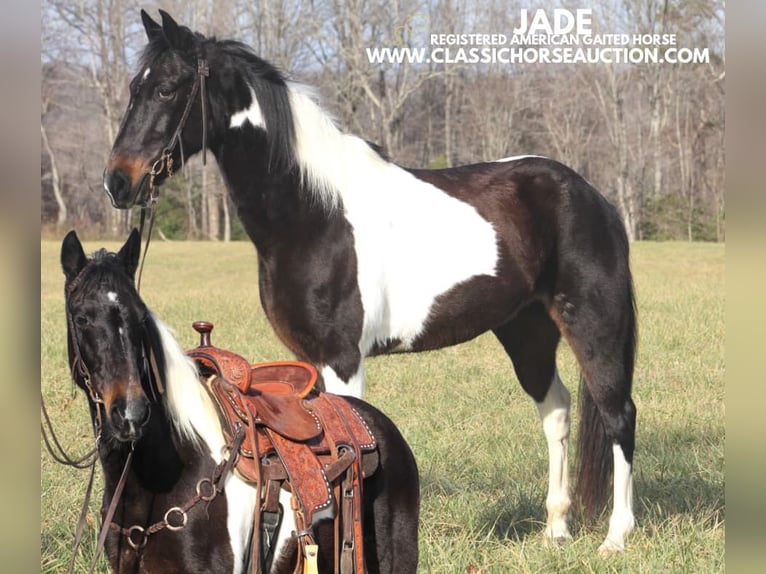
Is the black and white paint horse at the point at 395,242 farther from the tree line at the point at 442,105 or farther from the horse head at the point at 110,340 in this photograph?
the tree line at the point at 442,105

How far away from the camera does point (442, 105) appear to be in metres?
Answer: 29.0

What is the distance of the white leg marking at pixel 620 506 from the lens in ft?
14.6

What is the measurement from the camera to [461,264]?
14.7 feet

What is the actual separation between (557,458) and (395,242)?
1.48m

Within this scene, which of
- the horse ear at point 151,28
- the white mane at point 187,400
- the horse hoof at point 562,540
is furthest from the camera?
the horse hoof at point 562,540

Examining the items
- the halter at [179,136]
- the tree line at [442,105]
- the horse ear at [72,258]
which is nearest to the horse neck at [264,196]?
the halter at [179,136]

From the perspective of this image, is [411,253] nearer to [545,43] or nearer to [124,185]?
[124,185]

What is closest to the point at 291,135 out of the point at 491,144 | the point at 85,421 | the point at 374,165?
the point at 374,165

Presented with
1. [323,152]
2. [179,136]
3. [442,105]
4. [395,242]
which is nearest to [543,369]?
[395,242]

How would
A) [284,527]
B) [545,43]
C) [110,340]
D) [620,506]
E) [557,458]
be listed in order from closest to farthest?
[110,340] < [284,527] < [620,506] < [557,458] < [545,43]

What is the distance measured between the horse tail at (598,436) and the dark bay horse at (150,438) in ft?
7.58

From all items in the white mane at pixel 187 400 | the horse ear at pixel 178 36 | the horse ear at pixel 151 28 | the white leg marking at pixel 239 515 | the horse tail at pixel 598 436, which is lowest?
the horse tail at pixel 598 436

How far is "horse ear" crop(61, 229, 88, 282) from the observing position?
92.1 inches
